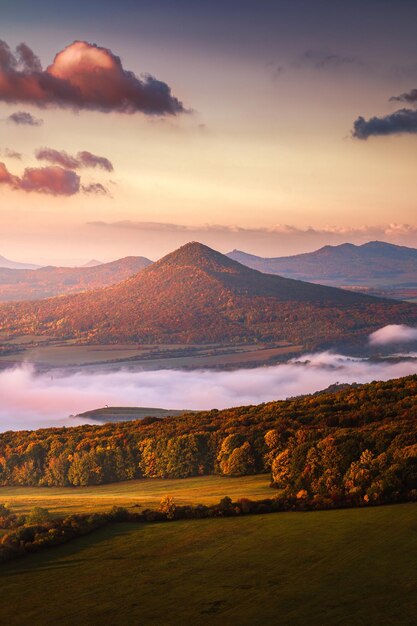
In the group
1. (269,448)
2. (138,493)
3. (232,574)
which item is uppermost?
(269,448)

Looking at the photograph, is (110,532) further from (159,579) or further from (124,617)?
(124,617)

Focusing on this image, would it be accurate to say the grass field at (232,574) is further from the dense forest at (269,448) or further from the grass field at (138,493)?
the grass field at (138,493)

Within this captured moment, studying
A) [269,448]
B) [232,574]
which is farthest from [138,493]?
[232,574]

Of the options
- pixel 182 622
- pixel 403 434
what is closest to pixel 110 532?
A: pixel 182 622

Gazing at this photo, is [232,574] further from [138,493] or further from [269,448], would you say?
[138,493]

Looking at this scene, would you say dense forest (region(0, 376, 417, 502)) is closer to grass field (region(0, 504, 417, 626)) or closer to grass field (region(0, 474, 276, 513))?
grass field (region(0, 474, 276, 513))

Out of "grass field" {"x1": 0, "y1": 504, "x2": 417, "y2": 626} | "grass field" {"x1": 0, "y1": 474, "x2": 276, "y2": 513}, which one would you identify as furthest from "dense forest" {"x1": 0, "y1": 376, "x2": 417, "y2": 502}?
"grass field" {"x1": 0, "y1": 504, "x2": 417, "y2": 626}
